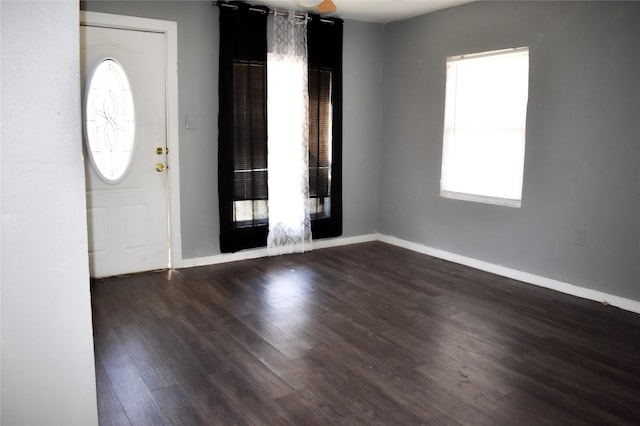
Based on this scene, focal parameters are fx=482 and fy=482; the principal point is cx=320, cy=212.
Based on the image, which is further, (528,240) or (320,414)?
(528,240)

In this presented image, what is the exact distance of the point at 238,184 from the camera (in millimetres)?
4789

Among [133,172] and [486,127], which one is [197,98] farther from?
[486,127]

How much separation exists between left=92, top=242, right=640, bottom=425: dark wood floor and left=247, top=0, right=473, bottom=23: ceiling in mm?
2618

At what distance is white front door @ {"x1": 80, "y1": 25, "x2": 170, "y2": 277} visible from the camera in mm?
4086

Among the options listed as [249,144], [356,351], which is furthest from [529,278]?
[249,144]

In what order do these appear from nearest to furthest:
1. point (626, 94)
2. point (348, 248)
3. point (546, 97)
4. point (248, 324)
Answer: point (248, 324), point (626, 94), point (546, 97), point (348, 248)

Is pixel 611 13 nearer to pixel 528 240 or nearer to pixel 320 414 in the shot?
pixel 528 240

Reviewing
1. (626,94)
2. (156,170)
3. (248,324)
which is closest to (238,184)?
(156,170)

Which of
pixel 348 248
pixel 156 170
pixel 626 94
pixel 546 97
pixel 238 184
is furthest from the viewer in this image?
pixel 348 248

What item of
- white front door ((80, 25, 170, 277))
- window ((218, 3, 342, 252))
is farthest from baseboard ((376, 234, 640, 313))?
white front door ((80, 25, 170, 277))

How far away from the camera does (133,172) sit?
4.37 m

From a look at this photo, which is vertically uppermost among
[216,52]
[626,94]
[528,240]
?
[216,52]

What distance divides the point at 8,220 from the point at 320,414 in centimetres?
169

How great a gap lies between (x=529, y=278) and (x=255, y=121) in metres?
2.98
